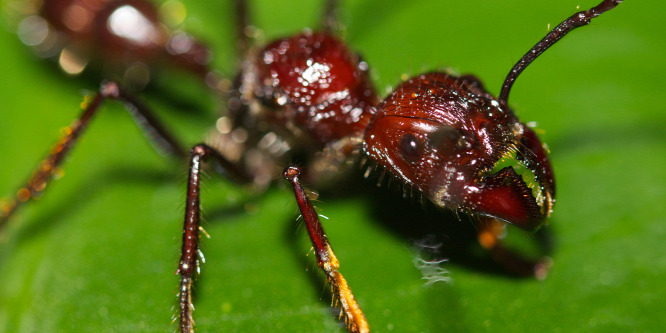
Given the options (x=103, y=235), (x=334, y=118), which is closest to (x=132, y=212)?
(x=103, y=235)

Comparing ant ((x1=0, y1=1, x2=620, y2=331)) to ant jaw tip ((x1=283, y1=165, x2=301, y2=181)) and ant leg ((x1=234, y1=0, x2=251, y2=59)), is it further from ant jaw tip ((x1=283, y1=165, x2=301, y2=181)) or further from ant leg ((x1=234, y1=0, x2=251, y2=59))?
ant leg ((x1=234, y1=0, x2=251, y2=59))

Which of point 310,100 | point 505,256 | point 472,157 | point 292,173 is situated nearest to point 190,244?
point 292,173

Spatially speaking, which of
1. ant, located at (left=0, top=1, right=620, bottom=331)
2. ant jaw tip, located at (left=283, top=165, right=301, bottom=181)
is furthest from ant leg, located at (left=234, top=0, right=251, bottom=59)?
Answer: ant jaw tip, located at (left=283, top=165, right=301, bottom=181)

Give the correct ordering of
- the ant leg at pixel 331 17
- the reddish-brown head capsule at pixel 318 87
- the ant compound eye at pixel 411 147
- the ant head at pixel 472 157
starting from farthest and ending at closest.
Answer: the ant leg at pixel 331 17, the reddish-brown head capsule at pixel 318 87, the ant compound eye at pixel 411 147, the ant head at pixel 472 157

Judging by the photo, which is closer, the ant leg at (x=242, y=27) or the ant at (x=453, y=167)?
the ant at (x=453, y=167)

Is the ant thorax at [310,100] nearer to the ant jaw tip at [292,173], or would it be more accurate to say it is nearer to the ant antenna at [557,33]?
the ant jaw tip at [292,173]

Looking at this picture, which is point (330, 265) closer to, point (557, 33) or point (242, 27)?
point (557, 33)

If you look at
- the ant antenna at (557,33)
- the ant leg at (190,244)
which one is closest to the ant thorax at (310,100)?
the ant leg at (190,244)
